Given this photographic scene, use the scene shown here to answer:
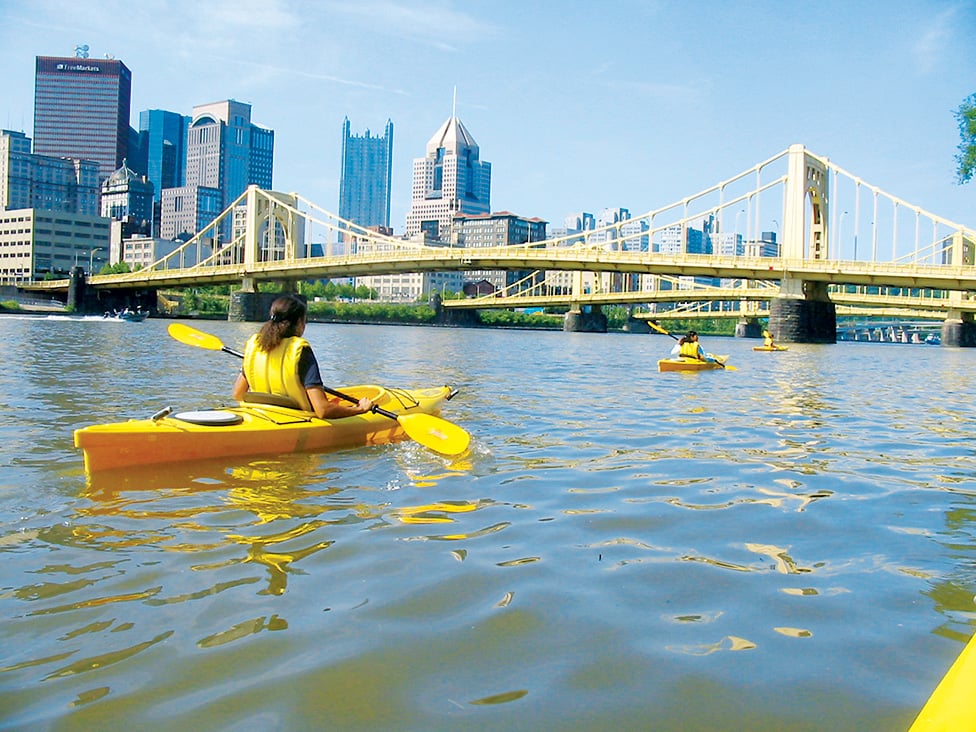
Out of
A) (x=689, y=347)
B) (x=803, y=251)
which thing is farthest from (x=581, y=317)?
(x=689, y=347)

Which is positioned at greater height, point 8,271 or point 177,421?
point 8,271

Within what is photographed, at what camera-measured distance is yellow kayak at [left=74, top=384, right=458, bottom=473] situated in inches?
199

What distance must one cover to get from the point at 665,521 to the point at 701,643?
1.64 meters

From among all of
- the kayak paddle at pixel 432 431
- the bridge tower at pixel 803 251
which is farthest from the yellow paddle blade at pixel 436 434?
the bridge tower at pixel 803 251

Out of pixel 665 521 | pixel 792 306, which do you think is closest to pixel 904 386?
pixel 665 521

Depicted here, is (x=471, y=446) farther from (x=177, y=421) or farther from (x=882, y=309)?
(x=882, y=309)

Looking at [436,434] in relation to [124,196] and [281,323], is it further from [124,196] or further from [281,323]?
[124,196]

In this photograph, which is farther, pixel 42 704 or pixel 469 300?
pixel 469 300

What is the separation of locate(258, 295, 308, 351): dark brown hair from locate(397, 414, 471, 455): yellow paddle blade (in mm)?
1076

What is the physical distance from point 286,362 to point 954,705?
4602 millimetres

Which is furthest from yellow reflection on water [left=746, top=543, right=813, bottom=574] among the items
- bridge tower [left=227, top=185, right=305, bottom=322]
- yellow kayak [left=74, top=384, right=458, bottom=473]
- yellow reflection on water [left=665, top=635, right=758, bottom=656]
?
bridge tower [left=227, top=185, right=305, bottom=322]

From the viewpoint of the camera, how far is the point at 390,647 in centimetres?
274

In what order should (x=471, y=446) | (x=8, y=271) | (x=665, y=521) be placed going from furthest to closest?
1. (x=8, y=271)
2. (x=471, y=446)
3. (x=665, y=521)

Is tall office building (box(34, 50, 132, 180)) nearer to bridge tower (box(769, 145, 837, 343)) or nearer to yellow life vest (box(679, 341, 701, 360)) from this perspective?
bridge tower (box(769, 145, 837, 343))
